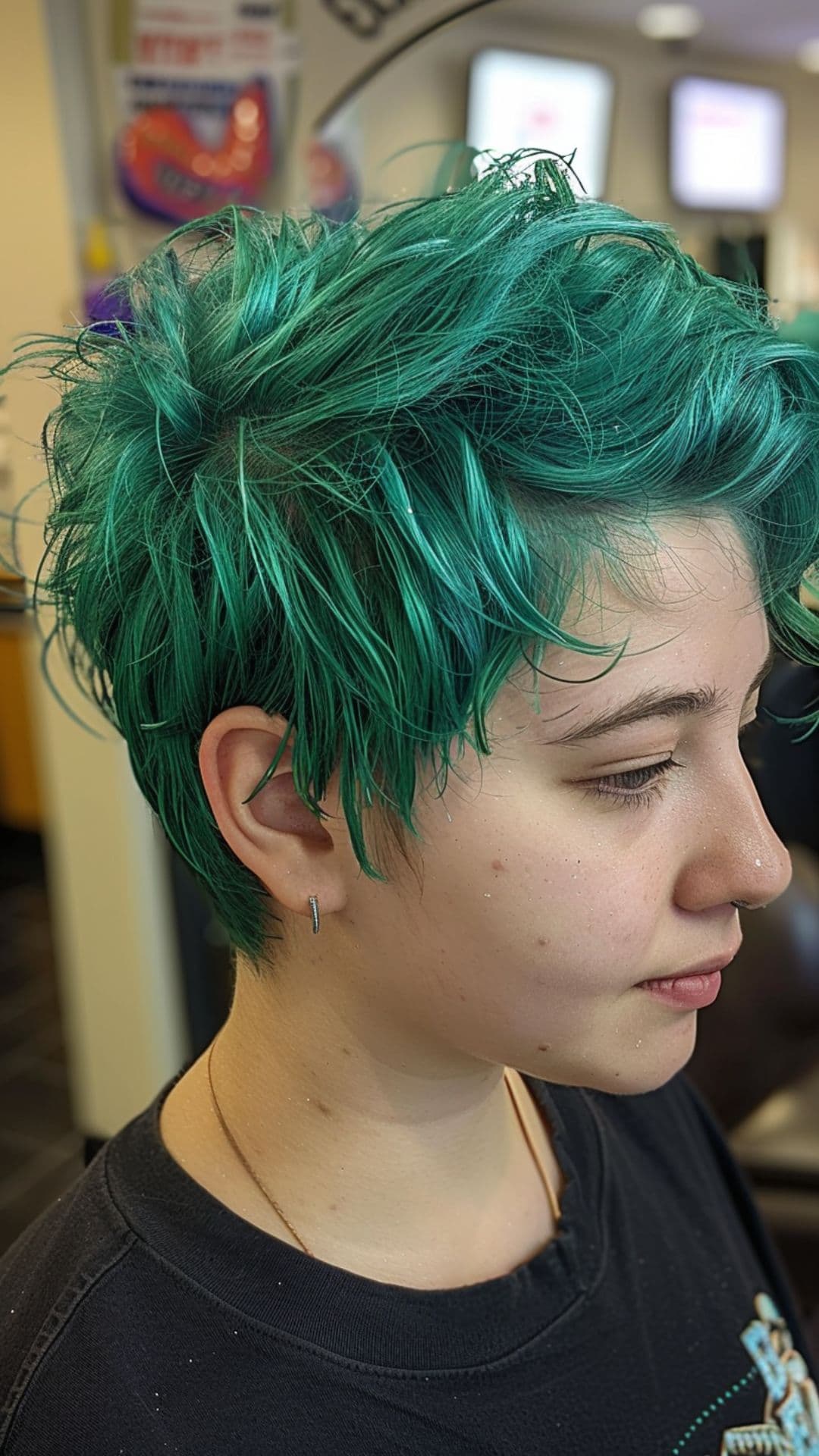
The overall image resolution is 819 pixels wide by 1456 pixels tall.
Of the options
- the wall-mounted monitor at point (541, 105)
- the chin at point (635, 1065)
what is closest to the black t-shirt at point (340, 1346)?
the chin at point (635, 1065)

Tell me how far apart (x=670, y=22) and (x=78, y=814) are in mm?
2195

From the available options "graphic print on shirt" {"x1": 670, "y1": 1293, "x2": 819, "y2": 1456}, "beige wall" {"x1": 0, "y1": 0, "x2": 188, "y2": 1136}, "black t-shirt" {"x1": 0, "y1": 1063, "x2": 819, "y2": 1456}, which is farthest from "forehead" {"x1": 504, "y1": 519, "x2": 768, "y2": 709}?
"beige wall" {"x1": 0, "y1": 0, "x2": 188, "y2": 1136}

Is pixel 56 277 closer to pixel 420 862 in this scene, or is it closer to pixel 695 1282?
pixel 420 862

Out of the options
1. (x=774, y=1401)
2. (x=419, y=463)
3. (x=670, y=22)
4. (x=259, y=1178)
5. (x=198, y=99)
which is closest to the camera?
(x=419, y=463)

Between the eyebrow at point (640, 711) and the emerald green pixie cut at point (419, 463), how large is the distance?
25 mm

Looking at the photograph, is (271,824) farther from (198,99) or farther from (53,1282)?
(198,99)

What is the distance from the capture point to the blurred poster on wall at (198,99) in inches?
72.6

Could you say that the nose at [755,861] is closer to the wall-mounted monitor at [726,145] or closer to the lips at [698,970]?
the lips at [698,970]

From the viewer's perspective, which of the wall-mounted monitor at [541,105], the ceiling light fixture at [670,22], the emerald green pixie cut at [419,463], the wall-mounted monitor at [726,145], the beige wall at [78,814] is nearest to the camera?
the emerald green pixie cut at [419,463]

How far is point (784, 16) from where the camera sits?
275 centimetres

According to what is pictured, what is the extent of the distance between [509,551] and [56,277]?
1575 millimetres

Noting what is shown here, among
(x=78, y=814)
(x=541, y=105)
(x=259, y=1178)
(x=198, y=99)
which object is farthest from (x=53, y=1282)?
(x=541, y=105)

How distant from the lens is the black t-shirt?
1.96 ft

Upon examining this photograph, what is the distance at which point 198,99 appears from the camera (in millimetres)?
1873
